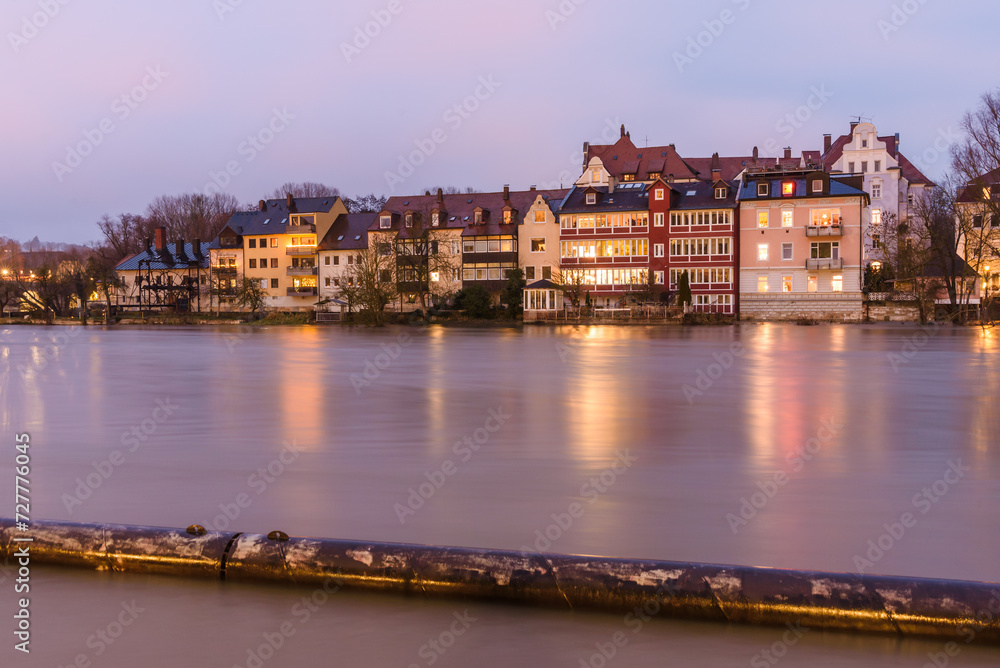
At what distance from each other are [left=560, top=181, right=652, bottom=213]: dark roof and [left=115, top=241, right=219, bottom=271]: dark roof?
145ft

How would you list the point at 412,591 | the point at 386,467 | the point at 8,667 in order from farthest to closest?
the point at 386,467 → the point at 412,591 → the point at 8,667

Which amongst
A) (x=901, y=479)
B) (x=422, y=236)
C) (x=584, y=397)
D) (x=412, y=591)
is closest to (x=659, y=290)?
(x=422, y=236)

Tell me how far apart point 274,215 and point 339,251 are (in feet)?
36.7

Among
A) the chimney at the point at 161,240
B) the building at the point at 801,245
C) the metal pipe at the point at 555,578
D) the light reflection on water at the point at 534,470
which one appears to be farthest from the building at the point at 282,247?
the metal pipe at the point at 555,578

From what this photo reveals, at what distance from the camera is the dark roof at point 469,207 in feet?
270

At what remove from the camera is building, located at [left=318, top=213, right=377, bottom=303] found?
88.6m

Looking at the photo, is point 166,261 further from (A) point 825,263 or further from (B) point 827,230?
(B) point 827,230

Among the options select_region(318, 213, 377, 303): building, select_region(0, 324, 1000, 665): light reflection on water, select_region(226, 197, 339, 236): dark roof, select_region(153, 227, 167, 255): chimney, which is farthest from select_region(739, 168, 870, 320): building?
select_region(153, 227, 167, 255): chimney

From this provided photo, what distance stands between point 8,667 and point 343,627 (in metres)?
1.77

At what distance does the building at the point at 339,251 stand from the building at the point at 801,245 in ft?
125

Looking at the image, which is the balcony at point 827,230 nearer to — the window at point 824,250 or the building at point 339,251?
the window at point 824,250

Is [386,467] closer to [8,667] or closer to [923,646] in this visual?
[8,667]

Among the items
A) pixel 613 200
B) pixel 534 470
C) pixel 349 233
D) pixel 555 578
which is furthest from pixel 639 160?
pixel 555 578

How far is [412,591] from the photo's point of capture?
548 centimetres
